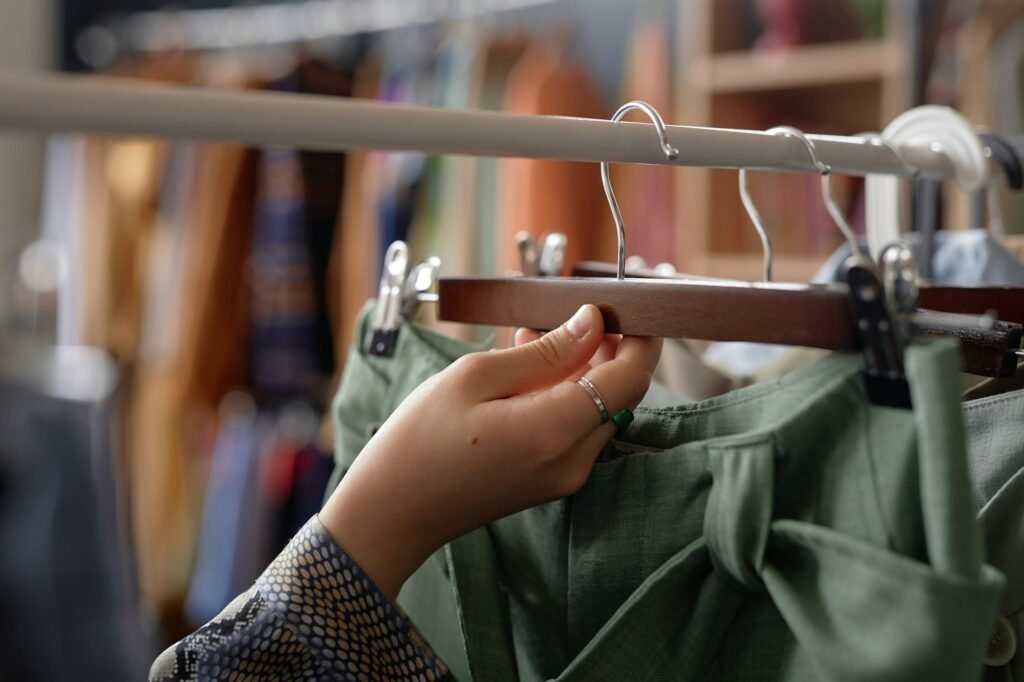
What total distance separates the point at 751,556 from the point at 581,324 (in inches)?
5.2

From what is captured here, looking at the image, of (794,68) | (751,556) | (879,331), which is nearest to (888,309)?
(879,331)

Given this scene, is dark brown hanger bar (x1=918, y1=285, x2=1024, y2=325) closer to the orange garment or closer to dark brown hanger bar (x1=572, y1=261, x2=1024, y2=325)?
dark brown hanger bar (x1=572, y1=261, x2=1024, y2=325)

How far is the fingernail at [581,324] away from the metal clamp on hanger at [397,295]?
170 mm

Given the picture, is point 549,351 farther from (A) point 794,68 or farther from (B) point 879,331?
(A) point 794,68

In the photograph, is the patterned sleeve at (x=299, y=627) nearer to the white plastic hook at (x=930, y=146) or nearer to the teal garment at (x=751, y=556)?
the teal garment at (x=751, y=556)

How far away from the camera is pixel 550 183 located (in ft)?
5.25

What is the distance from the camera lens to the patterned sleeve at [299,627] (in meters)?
0.45

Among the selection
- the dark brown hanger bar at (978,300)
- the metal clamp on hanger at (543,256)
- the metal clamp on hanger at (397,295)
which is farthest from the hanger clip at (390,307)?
the dark brown hanger bar at (978,300)

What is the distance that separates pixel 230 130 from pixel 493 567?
0.29 m

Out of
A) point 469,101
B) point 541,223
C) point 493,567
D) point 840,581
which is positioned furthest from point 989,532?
point 469,101

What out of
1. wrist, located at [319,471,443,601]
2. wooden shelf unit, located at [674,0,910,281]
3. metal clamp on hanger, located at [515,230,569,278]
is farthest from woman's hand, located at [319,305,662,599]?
wooden shelf unit, located at [674,0,910,281]

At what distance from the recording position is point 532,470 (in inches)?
18.2

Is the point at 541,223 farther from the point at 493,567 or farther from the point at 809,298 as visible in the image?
the point at 809,298

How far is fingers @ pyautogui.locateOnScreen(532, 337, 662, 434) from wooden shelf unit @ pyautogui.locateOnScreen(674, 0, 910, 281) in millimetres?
1005
